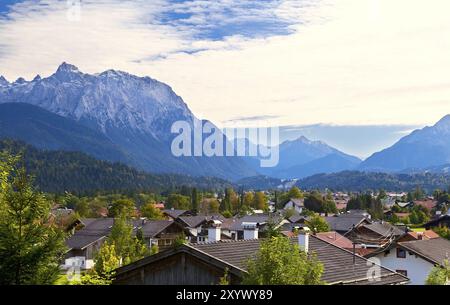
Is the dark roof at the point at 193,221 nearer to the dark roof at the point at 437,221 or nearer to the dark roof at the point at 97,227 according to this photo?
the dark roof at the point at 97,227

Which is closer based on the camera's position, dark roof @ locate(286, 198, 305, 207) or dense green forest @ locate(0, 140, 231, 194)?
dark roof @ locate(286, 198, 305, 207)

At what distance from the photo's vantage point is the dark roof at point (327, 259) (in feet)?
42.4

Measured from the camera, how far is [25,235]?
8.55 m

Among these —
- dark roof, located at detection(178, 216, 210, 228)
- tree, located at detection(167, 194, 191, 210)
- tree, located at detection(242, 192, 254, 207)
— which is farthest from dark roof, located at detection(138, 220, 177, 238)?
tree, located at detection(242, 192, 254, 207)

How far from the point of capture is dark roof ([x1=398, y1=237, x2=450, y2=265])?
25.2 metres

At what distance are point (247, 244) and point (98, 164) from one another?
17385 centimetres

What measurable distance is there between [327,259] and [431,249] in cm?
1384

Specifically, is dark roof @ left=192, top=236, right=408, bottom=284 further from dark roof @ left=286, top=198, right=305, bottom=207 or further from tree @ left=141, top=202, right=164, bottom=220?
dark roof @ left=286, top=198, right=305, bottom=207

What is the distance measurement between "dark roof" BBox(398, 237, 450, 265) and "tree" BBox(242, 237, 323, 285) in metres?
17.2

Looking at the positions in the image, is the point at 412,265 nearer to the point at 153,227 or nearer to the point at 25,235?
the point at 25,235

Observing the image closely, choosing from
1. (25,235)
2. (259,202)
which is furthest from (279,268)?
(259,202)

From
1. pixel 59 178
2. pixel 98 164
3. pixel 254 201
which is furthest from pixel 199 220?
pixel 98 164
